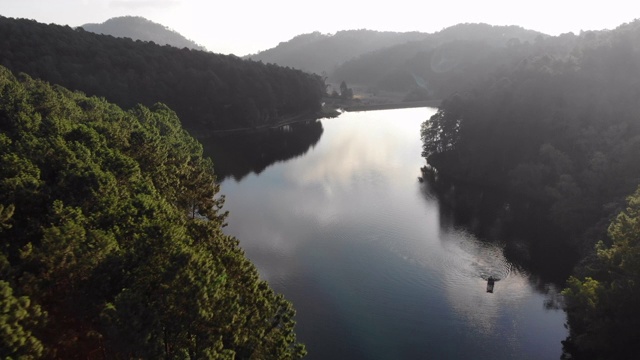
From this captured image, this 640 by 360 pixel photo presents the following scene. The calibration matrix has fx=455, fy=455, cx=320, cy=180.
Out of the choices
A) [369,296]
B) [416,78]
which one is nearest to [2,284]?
[369,296]

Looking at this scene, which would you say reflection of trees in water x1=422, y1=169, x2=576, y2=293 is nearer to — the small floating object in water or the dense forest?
the dense forest

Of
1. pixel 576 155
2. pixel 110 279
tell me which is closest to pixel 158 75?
pixel 576 155

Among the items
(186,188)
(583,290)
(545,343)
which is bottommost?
(545,343)

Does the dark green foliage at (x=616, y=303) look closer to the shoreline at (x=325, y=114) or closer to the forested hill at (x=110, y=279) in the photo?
the forested hill at (x=110, y=279)

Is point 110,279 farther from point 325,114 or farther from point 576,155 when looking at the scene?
point 325,114

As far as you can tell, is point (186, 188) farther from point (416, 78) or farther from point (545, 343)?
point (416, 78)

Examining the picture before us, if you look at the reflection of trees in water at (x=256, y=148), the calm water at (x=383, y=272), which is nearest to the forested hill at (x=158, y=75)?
the reflection of trees in water at (x=256, y=148)
